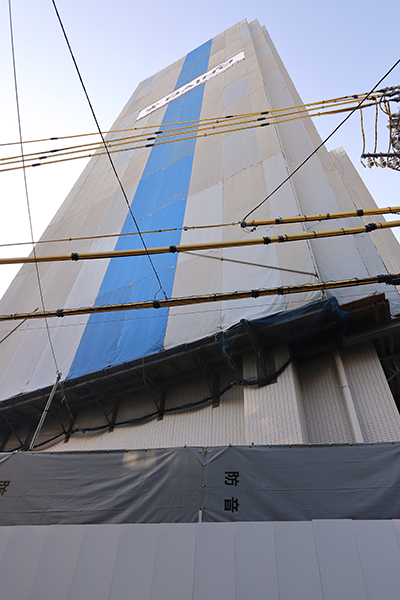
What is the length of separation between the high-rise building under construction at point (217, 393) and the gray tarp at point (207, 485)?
27 millimetres

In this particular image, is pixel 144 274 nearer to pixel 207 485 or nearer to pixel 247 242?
pixel 247 242

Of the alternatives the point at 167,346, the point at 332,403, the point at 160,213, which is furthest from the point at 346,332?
the point at 160,213

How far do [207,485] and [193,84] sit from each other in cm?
2601

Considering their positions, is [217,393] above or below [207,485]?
above

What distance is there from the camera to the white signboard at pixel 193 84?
74.3ft

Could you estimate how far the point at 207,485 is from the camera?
224 inches

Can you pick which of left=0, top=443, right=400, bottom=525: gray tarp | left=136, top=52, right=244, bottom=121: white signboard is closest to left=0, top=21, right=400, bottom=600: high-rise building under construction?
left=0, top=443, right=400, bottom=525: gray tarp

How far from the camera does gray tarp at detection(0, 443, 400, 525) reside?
509 centimetres

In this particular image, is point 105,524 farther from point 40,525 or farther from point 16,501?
point 16,501

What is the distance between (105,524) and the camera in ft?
17.9

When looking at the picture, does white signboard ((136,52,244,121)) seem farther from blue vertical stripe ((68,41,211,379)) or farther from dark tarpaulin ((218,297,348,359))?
dark tarpaulin ((218,297,348,359))

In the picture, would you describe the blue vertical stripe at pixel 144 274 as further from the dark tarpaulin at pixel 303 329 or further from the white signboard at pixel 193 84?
the white signboard at pixel 193 84

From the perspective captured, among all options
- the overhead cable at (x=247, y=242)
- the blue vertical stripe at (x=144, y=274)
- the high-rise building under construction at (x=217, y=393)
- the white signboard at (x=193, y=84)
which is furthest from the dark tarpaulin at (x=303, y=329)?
the white signboard at (x=193, y=84)

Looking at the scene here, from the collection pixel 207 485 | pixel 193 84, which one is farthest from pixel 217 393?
pixel 193 84
